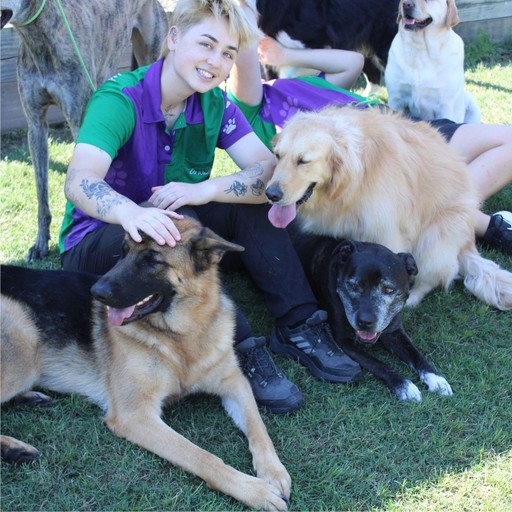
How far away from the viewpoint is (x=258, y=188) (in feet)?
10.9

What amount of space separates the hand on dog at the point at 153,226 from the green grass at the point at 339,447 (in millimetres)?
852

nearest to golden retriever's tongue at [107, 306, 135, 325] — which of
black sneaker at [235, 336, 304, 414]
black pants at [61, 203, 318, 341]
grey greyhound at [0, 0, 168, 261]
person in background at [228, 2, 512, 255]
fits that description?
black pants at [61, 203, 318, 341]

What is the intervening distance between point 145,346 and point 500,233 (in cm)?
273

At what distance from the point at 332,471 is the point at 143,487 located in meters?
0.75

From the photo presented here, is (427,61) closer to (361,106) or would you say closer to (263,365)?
(361,106)

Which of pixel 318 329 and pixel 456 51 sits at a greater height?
pixel 456 51

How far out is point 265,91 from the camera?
459cm

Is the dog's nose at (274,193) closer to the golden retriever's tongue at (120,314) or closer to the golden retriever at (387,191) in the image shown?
the golden retriever at (387,191)

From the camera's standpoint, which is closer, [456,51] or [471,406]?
[471,406]

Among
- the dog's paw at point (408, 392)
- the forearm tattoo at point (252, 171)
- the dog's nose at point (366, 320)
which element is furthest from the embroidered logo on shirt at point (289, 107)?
the dog's paw at point (408, 392)

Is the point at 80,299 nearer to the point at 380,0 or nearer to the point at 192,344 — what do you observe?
the point at 192,344

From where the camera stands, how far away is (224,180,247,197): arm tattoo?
10.5 ft

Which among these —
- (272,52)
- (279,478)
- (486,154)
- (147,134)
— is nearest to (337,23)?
(272,52)

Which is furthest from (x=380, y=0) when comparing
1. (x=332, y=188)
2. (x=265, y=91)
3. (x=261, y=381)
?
(x=261, y=381)
